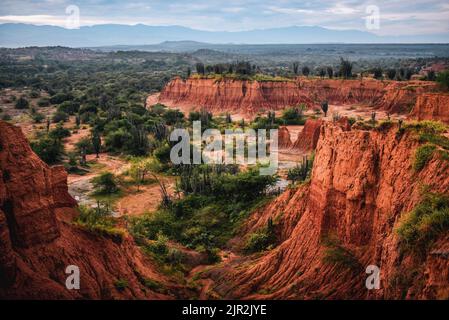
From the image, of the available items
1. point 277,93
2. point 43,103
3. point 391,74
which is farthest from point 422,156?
point 391,74

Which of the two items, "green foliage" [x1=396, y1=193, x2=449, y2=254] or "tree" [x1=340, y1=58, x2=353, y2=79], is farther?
"tree" [x1=340, y1=58, x2=353, y2=79]

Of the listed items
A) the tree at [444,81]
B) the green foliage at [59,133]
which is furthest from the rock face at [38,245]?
the tree at [444,81]

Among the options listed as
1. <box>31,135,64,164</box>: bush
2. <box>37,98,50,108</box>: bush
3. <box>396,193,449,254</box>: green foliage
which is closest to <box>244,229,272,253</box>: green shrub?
<box>396,193,449,254</box>: green foliage

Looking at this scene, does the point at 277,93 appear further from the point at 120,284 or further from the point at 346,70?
the point at 120,284

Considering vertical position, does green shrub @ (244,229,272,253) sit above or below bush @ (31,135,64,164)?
below

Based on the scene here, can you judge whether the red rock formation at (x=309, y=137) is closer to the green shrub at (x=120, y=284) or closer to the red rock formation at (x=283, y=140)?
the red rock formation at (x=283, y=140)

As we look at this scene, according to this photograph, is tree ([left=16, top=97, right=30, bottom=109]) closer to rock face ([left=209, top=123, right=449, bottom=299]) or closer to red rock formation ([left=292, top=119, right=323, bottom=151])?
red rock formation ([left=292, top=119, right=323, bottom=151])
